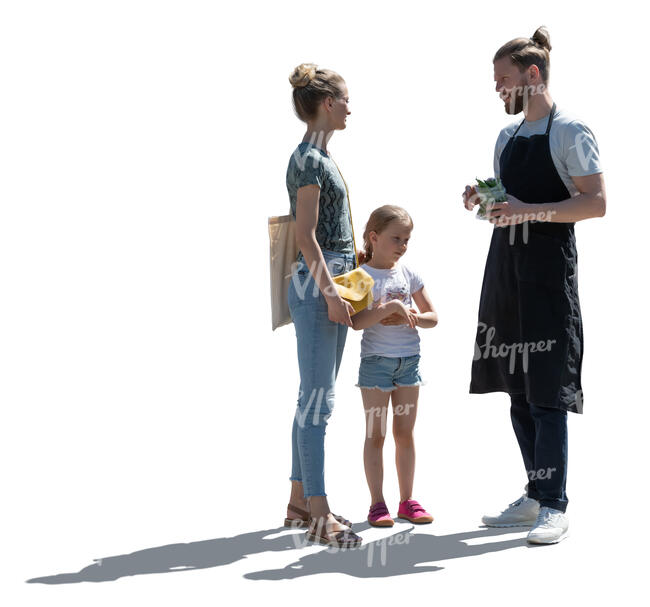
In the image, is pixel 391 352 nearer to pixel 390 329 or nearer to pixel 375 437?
pixel 390 329

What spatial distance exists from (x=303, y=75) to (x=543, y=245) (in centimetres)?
148

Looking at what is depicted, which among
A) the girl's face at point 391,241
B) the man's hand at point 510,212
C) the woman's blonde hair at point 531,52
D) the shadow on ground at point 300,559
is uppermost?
the woman's blonde hair at point 531,52

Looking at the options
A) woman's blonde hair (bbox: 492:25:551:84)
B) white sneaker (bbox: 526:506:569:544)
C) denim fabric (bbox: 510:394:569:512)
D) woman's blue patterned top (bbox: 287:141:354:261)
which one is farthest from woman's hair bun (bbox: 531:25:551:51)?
white sneaker (bbox: 526:506:569:544)

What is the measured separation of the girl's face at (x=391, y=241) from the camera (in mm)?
5547

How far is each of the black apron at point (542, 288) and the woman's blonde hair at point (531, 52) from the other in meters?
0.24

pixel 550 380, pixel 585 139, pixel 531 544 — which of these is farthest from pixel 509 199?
pixel 531 544

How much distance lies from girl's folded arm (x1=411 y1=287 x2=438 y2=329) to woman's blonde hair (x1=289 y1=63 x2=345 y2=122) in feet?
3.73

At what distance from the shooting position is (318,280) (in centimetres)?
512

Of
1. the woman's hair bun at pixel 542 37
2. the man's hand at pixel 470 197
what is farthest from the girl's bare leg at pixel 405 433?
the woman's hair bun at pixel 542 37

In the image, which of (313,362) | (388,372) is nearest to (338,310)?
(313,362)

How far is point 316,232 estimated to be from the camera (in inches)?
208

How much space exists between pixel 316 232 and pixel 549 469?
5.53ft

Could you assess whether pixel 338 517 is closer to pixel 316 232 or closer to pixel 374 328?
pixel 374 328

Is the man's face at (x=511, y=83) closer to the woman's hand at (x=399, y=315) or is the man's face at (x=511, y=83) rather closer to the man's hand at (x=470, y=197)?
the man's hand at (x=470, y=197)
